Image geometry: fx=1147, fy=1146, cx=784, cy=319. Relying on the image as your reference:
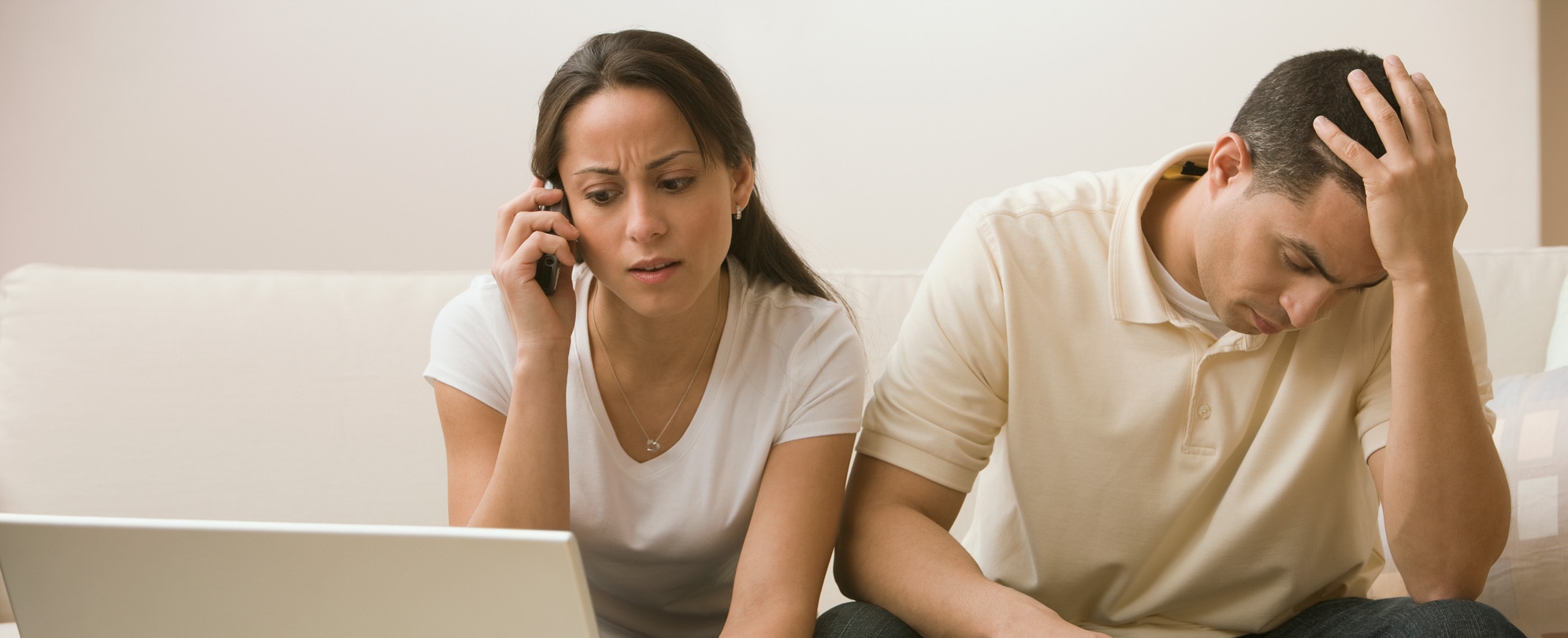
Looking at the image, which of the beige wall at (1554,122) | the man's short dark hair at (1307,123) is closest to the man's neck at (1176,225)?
the man's short dark hair at (1307,123)

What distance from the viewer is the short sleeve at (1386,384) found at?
1278 mm

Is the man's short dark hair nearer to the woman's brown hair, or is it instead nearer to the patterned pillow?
the woman's brown hair

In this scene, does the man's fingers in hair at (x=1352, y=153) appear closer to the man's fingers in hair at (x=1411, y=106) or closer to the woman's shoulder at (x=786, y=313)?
the man's fingers in hair at (x=1411, y=106)

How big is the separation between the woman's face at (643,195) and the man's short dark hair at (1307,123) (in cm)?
57

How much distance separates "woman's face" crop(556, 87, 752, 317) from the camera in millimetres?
1214

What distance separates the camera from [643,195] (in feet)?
3.98

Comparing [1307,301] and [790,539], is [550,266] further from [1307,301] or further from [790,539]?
[1307,301]

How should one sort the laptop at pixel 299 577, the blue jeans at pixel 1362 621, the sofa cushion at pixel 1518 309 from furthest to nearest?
the sofa cushion at pixel 1518 309
the blue jeans at pixel 1362 621
the laptop at pixel 299 577

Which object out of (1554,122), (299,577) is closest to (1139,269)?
(299,577)

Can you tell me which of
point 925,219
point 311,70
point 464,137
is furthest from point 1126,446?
point 311,70

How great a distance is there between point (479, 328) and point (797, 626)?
20.4 inches

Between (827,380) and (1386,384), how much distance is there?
2.07 feet

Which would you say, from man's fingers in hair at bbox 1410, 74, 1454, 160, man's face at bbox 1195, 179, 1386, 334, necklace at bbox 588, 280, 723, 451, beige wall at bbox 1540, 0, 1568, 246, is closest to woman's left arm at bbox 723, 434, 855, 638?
necklace at bbox 588, 280, 723, 451

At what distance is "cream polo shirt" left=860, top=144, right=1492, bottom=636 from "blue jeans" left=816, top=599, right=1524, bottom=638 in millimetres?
41
